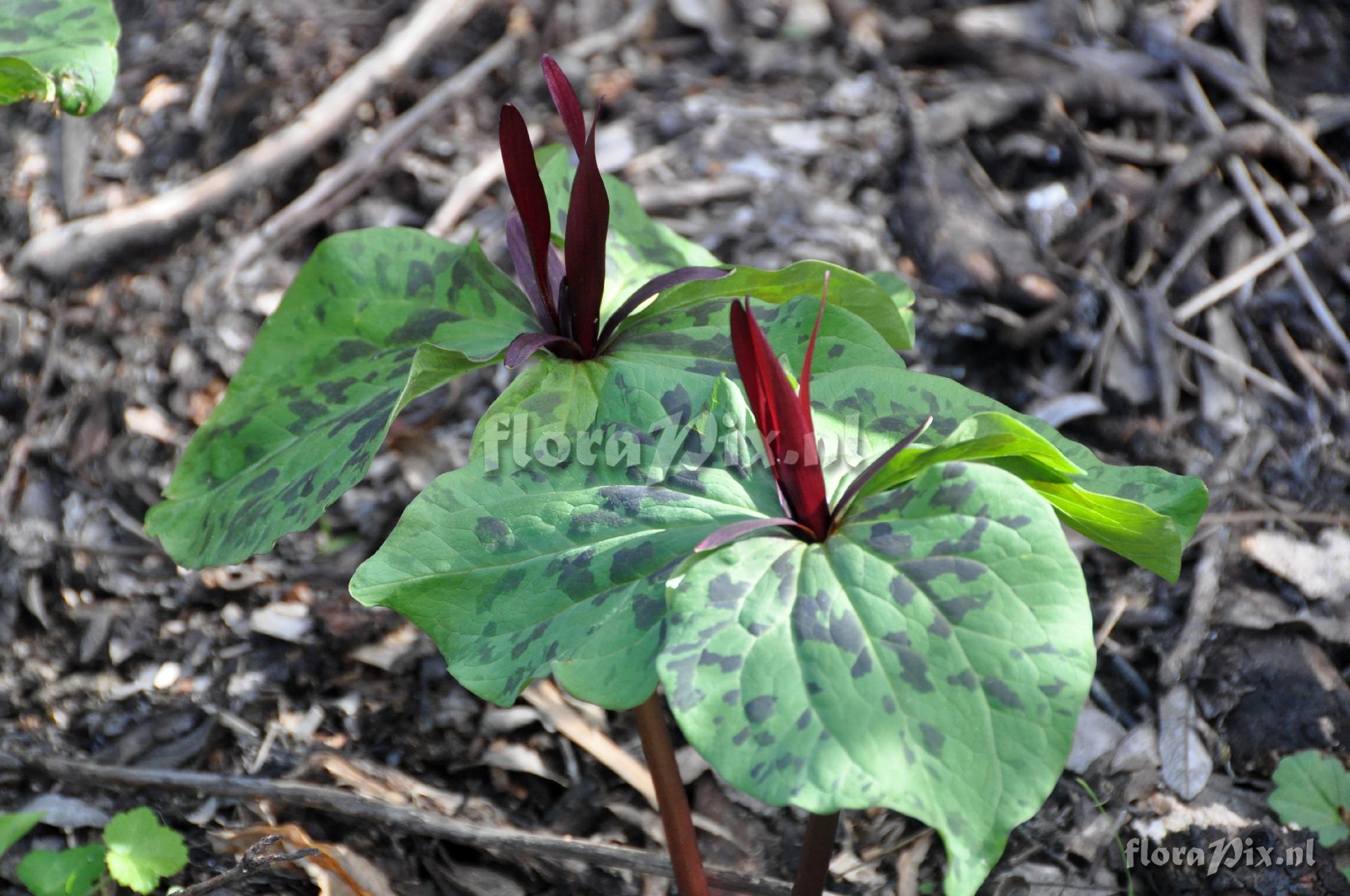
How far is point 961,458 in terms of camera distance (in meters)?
1.13

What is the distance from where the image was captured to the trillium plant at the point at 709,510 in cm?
96

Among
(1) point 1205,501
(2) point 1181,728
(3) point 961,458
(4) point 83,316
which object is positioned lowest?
(2) point 1181,728

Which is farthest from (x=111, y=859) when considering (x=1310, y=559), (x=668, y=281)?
(x=1310, y=559)

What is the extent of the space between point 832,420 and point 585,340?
0.36 metres

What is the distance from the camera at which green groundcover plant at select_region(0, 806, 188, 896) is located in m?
1.54

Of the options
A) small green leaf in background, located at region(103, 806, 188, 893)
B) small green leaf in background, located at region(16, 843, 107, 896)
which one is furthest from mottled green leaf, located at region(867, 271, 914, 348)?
small green leaf in background, located at region(16, 843, 107, 896)

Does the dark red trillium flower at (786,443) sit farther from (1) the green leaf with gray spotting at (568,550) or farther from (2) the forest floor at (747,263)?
(2) the forest floor at (747,263)

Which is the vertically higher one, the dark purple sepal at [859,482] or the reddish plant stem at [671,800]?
the dark purple sepal at [859,482]

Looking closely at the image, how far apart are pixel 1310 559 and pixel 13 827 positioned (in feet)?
7.45

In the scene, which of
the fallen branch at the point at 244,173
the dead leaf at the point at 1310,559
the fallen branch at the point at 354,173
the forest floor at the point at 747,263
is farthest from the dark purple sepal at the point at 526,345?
the fallen branch at the point at 244,173

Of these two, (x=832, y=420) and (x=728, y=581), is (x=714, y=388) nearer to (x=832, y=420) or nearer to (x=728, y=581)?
(x=832, y=420)

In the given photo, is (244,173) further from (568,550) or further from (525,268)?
(568,550)

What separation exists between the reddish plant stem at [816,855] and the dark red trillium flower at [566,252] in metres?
0.65

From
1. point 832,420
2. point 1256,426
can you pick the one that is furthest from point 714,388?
point 1256,426
